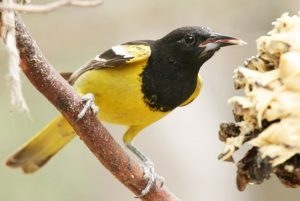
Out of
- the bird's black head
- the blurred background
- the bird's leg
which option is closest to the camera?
the bird's leg

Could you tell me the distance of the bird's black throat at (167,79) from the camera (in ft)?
10.3

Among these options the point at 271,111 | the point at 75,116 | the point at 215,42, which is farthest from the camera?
the point at 215,42

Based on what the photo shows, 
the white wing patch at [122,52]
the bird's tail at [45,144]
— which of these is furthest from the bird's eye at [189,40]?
the bird's tail at [45,144]

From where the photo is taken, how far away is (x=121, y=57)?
311 cm

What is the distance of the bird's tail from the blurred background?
42.5 inches

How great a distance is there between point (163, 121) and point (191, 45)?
2.76 meters

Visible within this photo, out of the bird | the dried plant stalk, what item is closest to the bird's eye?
the bird

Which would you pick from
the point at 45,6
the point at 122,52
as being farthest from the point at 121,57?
the point at 45,6

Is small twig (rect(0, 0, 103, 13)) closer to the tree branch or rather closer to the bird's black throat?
the tree branch

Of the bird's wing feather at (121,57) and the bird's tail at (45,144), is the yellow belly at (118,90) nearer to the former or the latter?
the bird's wing feather at (121,57)

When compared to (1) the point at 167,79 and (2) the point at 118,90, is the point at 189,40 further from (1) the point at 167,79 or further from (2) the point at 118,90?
(2) the point at 118,90

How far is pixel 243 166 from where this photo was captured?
4.91 ft

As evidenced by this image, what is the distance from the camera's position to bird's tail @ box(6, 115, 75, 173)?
11.4 ft

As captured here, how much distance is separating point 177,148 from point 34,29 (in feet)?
5.43
